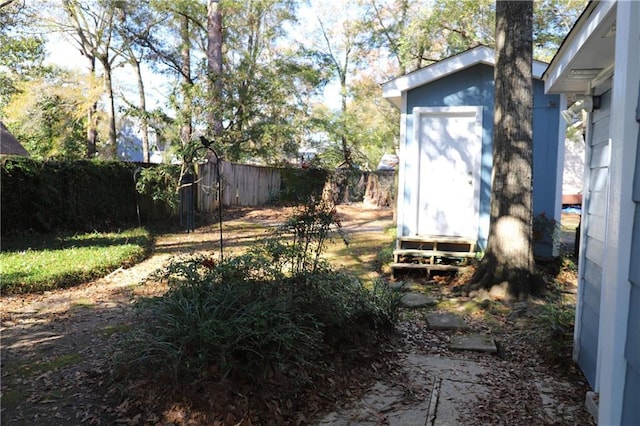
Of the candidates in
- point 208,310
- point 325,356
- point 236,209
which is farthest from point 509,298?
point 236,209

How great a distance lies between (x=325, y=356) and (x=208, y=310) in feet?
3.01

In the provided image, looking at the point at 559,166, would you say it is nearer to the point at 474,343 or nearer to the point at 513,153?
the point at 513,153

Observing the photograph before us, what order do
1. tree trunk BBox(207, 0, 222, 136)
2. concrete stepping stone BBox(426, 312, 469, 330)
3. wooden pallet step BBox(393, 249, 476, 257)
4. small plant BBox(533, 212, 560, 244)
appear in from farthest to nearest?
tree trunk BBox(207, 0, 222, 136) < small plant BBox(533, 212, 560, 244) < wooden pallet step BBox(393, 249, 476, 257) < concrete stepping stone BBox(426, 312, 469, 330)

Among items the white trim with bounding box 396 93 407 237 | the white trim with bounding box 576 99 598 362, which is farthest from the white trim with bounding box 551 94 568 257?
the white trim with bounding box 576 99 598 362

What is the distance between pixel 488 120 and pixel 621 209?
595 cm

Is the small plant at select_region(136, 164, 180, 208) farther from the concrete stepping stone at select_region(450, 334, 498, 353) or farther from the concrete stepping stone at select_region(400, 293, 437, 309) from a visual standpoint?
the concrete stepping stone at select_region(450, 334, 498, 353)

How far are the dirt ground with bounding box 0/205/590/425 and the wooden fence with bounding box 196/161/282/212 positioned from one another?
24.5 feet

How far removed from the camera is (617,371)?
1.76 meters

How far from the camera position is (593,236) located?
3.44 m

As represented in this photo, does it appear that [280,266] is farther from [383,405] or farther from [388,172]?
[388,172]

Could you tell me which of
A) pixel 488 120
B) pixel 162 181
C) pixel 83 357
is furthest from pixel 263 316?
pixel 162 181

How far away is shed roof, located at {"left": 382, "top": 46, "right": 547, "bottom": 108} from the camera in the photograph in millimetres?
7211

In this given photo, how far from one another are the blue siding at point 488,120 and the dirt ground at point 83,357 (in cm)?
307

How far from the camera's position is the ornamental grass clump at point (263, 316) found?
2924 millimetres
